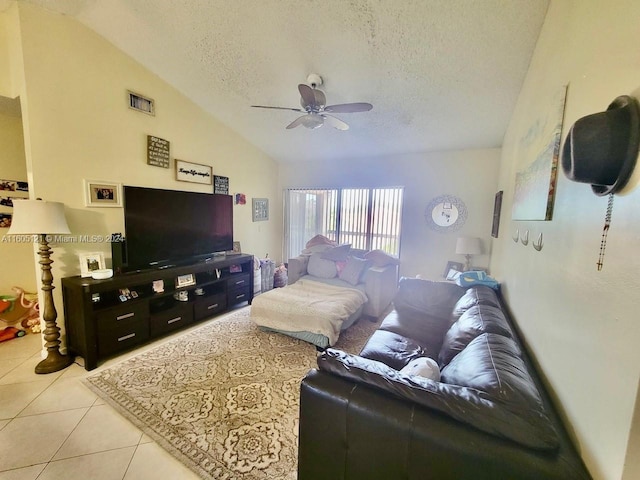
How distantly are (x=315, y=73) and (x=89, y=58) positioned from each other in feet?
7.16

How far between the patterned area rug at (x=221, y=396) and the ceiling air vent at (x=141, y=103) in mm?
2597

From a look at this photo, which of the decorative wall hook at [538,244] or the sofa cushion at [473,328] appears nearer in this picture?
the decorative wall hook at [538,244]

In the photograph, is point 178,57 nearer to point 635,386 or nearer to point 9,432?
point 9,432

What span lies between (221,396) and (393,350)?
4.45 ft

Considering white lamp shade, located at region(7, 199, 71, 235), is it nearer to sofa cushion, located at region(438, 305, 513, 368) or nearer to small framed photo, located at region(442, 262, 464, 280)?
sofa cushion, located at region(438, 305, 513, 368)

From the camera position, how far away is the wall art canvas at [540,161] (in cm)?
132

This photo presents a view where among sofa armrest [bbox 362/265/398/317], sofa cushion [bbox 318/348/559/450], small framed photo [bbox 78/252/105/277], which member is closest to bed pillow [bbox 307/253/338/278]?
sofa armrest [bbox 362/265/398/317]

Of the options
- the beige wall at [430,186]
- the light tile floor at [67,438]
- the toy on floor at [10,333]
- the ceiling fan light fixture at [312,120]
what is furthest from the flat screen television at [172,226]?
the beige wall at [430,186]

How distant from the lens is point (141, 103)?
9.95 feet

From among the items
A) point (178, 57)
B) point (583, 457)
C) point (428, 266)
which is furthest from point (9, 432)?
point (428, 266)

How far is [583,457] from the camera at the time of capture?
2.77 ft

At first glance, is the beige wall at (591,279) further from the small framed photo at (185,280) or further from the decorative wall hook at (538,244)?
→ the small framed photo at (185,280)

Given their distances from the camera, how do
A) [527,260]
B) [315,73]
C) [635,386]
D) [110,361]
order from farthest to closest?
[315,73]
[110,361]
[527,260]
[635,386]

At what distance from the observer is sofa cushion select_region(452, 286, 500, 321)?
2.04 meters
